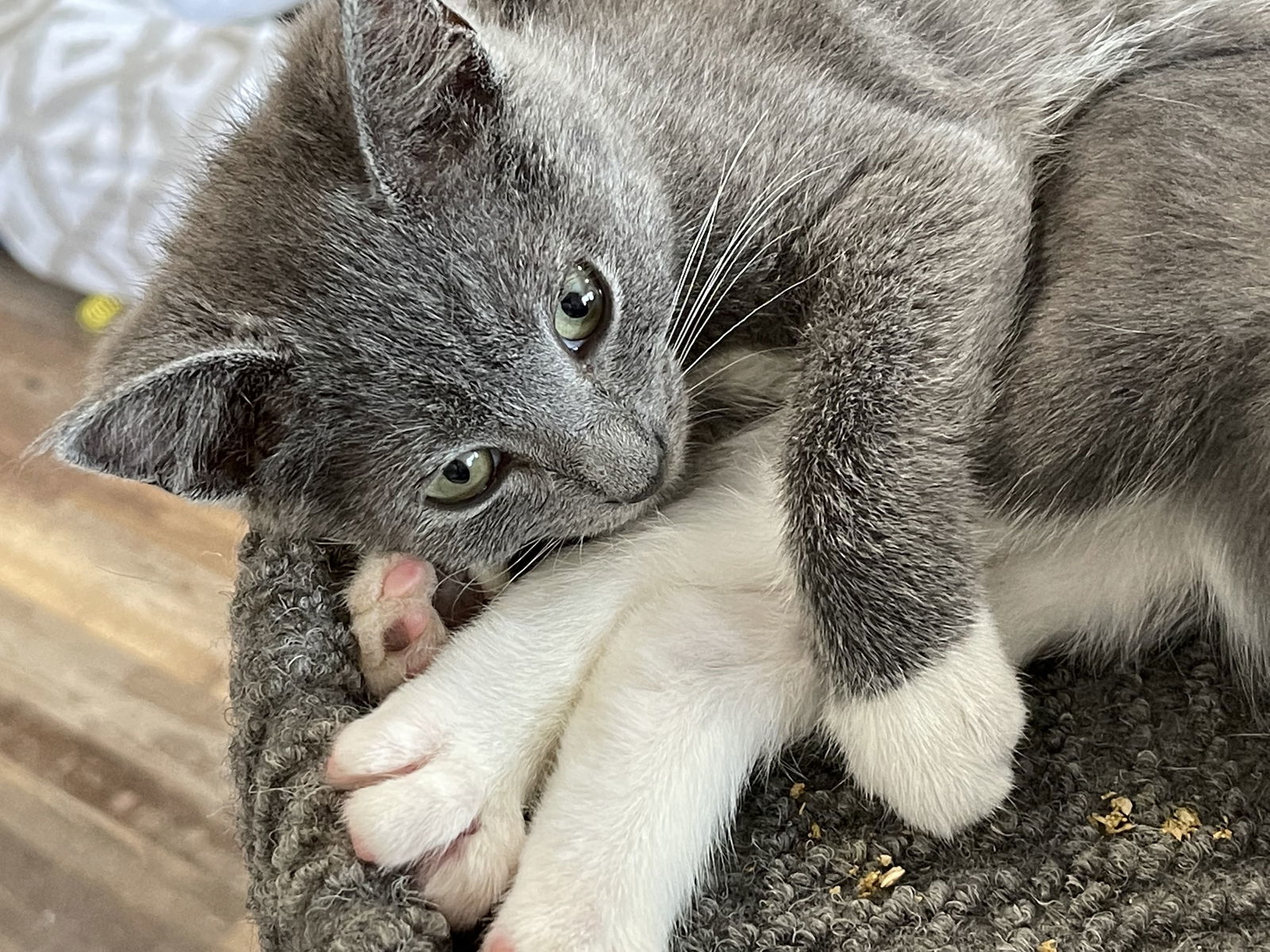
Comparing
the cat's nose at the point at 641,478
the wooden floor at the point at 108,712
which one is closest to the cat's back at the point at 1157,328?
the cat's nose at the point at 641,478

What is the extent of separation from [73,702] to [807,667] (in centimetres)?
133

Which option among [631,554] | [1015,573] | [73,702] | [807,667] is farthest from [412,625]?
[73,702]

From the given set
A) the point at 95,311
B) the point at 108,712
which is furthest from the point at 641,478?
the point at 95,311

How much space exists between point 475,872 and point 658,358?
1.54 feet

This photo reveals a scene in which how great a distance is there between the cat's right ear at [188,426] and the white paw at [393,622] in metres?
0.15

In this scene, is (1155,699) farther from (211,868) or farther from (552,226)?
(211,868)

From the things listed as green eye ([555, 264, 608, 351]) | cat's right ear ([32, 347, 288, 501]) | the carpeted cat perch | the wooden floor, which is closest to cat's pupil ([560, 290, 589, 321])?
green eye ([555, 264, 608, 351])

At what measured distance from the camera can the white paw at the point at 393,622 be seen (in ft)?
3.39

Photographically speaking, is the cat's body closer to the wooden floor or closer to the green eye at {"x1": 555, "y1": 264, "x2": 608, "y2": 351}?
the green eye at {"x1": 555, "y1": 264, "x2": 608, "y2": 351}

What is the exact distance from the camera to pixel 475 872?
893mm

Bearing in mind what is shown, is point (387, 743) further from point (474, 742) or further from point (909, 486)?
point (909, 486)

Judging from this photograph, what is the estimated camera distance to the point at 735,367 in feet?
3.79

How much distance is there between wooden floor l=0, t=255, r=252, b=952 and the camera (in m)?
1.59

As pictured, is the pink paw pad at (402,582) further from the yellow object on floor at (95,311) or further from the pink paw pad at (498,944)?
the yellow object on floor at (95,311)
